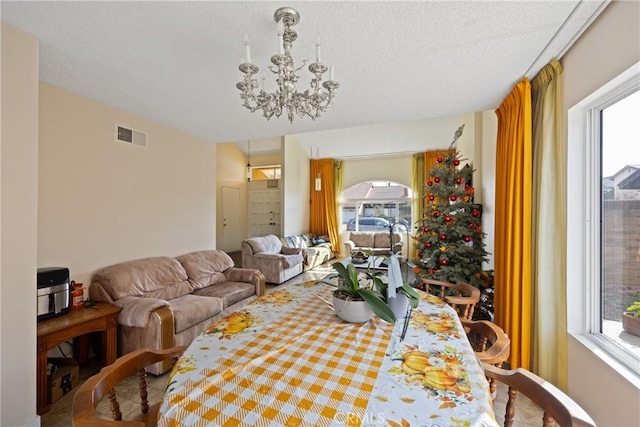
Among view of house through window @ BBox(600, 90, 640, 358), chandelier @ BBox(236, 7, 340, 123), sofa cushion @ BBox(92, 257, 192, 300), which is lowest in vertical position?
sofa cushion @ BBox(92, 257, 192, 300)

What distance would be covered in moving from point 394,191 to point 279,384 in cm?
716

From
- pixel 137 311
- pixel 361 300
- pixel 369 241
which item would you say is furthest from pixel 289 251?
pixel 361 300

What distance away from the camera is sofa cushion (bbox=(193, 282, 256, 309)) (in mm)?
2920

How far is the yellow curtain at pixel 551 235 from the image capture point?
176 cm

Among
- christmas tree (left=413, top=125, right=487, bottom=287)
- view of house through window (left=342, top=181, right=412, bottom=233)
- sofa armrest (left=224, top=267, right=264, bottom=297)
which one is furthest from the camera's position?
view of house through window (left=342, top=181, right=412, bottom=233)

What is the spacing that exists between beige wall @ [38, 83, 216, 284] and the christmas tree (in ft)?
10.5

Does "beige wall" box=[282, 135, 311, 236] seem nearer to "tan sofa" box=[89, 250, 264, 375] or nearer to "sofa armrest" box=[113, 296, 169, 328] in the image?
"tan sofa" box=[89, 250, 264, 375]

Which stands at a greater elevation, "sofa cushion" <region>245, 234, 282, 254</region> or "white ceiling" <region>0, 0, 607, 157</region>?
"white ceiling" <region>0, 0, 607, 157</region>

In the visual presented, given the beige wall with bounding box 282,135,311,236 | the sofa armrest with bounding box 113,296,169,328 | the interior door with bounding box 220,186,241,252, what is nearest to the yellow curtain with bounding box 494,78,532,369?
the sofa armrest with bounding box 113,296,169,328

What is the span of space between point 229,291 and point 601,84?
3.49 m

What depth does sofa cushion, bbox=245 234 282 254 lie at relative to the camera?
5.11 meters

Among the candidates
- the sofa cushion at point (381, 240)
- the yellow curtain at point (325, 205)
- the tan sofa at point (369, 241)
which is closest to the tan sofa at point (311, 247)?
the yellow curtain at point (325, 205)

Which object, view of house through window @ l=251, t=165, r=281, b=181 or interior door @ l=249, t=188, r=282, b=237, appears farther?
view of house through window @ l=251, t=165, r=281, b=181

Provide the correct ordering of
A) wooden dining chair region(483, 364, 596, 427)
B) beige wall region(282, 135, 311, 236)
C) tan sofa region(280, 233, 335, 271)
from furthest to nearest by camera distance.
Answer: beige wall region(282, 135, 311, 236), tan sofa region(280, 233, 335, 271), wooden dining chair region(483, 364, 596, 427)
